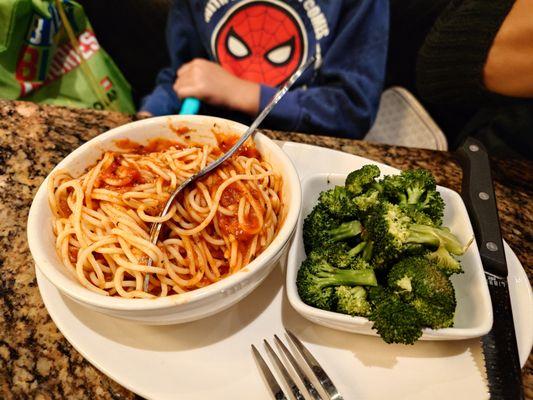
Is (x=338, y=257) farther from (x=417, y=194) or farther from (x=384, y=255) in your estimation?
(x=417, y=194)

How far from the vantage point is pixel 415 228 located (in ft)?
2.86

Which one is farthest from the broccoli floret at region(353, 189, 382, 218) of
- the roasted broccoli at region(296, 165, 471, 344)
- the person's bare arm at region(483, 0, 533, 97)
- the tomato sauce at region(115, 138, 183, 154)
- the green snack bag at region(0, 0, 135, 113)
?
the green snack bag at region(0, 0, 135, 113)

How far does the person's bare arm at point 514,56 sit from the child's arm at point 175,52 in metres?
1.29

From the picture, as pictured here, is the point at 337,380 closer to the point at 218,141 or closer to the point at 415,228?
the point at 415,228

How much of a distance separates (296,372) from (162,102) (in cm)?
151

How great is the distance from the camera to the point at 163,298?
71 centimetres

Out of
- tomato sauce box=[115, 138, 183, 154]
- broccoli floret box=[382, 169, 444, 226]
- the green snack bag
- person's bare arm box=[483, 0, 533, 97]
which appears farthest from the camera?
the green snack bag

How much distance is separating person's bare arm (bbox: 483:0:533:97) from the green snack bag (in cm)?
169

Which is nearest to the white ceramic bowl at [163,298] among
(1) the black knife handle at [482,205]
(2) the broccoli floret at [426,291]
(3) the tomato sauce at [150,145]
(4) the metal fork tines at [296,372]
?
(3) the tomato sauce at [150,145]

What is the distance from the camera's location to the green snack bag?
161 cm

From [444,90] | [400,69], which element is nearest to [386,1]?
[444,90]

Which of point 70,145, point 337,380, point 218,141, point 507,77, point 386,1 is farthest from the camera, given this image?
point 386,1

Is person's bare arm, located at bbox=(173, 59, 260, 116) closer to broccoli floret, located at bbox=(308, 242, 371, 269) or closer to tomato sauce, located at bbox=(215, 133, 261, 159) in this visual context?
tomato sauce, located at bbox=(215, 133, 261, 159)

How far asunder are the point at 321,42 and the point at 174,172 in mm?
1040
